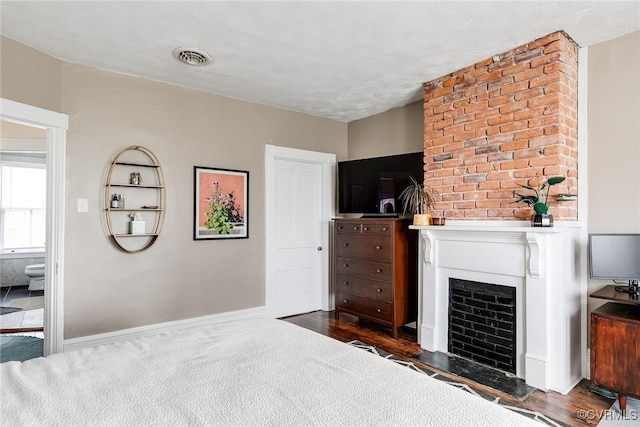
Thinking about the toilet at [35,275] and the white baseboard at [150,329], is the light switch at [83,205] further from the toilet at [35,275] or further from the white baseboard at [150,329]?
the toilet at [35,275]

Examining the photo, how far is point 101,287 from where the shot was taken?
3.28 meters

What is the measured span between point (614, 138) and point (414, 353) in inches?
91.0

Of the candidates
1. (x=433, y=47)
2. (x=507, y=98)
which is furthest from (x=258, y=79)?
(x=507, y=98)

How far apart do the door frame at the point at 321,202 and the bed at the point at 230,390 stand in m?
2.61

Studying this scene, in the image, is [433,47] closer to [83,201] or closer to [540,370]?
[540,370]

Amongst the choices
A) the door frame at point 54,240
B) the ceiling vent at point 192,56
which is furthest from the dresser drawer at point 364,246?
the door frame at point 54,240

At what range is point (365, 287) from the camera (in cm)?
401

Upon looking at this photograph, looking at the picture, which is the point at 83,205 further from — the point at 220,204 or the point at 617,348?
the point at 617,348

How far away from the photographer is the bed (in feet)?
3.74

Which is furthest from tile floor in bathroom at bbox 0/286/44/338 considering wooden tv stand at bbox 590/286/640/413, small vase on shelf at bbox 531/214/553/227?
wooden tv stand at bbox 590/286/640/413

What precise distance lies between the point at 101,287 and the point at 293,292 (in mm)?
2185

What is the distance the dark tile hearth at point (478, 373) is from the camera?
8.57ft

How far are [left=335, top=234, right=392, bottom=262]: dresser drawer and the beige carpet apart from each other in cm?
434

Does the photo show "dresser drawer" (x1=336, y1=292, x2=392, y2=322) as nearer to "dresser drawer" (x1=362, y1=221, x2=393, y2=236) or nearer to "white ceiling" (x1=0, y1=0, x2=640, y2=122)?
"dresser drawer" (x1=362, y1=221, x2=393, y2=236)
